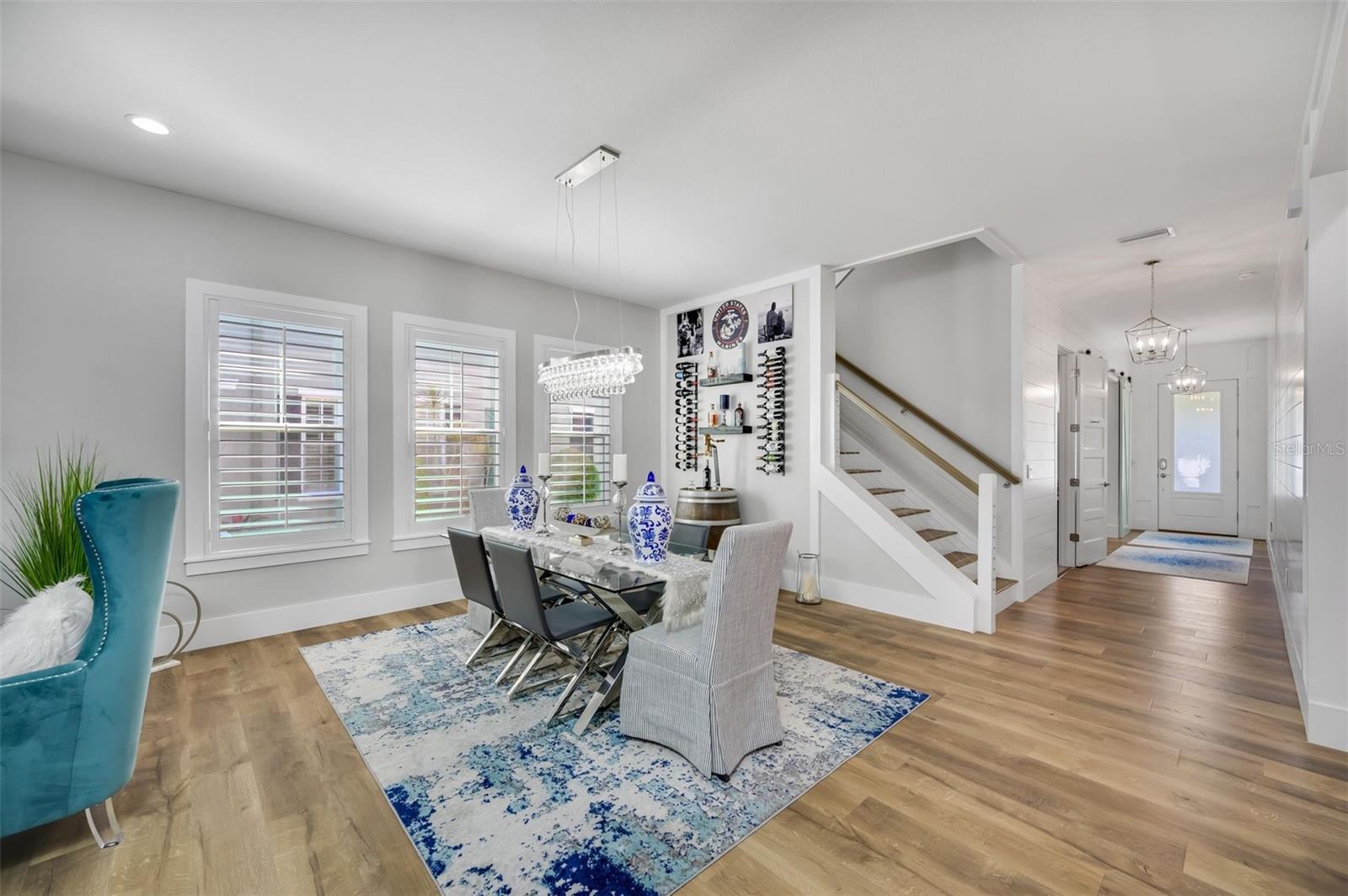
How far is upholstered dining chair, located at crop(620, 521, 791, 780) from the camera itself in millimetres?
2068

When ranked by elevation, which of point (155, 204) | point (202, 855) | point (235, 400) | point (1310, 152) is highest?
point (155, 204)

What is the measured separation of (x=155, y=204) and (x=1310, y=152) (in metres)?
5.67

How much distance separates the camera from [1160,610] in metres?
4.26

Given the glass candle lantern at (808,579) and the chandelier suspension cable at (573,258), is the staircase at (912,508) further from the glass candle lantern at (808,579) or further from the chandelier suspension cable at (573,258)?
the chandelier suspension cable at (573,258)

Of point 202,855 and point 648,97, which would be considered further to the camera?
point 648,97

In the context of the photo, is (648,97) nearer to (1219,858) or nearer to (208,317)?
(208,317)

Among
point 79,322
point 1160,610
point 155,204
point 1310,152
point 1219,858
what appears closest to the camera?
point 1219,858

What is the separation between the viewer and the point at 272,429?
141 inches

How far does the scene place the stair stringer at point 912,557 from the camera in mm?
3791

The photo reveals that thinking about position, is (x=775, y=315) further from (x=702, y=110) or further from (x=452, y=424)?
(x=452, y=424)

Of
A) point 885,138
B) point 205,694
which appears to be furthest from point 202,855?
point 885,138

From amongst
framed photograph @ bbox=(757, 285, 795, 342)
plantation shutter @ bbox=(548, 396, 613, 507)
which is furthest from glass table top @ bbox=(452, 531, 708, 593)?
framed photograph @ bbox=(757, 285, 795, 342)

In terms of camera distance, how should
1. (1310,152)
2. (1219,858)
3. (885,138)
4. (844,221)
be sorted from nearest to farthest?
1. (1219,858)
2. (1310,152)
3. (885,138)
4. (844,221)

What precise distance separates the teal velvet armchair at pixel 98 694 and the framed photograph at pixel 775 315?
4116 millimetres
